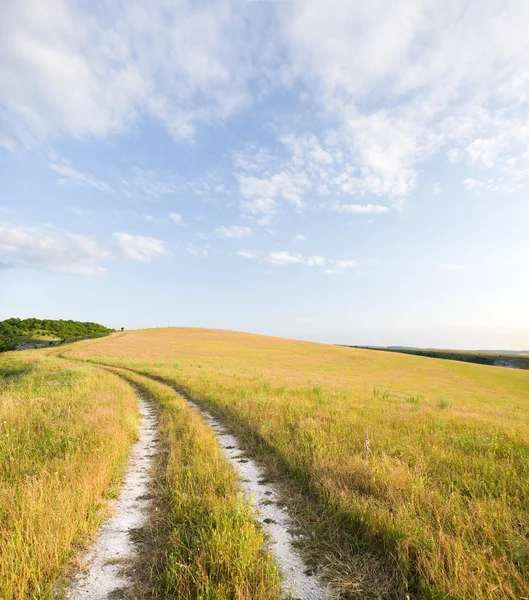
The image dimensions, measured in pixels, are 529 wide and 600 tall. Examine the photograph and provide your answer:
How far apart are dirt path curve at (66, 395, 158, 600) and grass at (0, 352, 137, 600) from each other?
0.25 metres

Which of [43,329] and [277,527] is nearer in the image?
[277,527]

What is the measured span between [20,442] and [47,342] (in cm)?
8956

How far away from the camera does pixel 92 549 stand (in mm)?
4703

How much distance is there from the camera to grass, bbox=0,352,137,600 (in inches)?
161

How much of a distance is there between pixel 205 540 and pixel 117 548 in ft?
4.60

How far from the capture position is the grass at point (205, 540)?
12.4ft

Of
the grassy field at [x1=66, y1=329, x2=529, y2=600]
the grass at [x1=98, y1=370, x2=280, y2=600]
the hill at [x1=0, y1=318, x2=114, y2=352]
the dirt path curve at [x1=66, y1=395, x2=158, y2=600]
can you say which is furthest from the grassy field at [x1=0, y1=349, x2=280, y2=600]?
the hill at [x1=0, y1=318, x2=114, y2=352]

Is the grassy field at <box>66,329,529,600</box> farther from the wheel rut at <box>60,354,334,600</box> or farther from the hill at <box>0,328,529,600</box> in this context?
the wheel rut at <box>60,354,334,600</box>

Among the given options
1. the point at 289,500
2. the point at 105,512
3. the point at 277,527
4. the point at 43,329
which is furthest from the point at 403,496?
the point at 43,329

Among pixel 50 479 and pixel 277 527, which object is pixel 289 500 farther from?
pixel 50 479

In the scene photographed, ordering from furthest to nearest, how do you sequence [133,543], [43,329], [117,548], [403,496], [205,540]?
[43,329] → [403,496] → [133,543] → [117,548] → [205,540]

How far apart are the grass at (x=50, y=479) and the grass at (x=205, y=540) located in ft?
3.75

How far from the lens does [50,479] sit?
6023mm

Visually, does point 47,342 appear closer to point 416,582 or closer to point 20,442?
point 20,442
